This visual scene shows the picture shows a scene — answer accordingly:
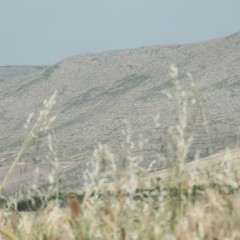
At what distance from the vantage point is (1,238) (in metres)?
3.12

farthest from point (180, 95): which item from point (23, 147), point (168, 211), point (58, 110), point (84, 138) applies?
point (58, 110)

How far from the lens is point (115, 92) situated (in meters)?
92.0

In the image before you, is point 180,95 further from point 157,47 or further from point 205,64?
point 157,47

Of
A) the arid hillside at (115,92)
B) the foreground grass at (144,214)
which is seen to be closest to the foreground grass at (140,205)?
the foreground grass at (144,214)

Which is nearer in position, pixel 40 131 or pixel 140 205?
pixel 40 131

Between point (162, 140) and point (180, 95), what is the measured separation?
21 cm

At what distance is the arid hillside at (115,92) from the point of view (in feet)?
211

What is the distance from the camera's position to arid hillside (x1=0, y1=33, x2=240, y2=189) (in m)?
64.2

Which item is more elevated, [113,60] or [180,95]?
[113,60]

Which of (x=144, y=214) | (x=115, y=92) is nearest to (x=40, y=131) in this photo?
(x=144, y=214)

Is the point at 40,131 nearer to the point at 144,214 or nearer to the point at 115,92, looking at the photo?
the point at 144,214

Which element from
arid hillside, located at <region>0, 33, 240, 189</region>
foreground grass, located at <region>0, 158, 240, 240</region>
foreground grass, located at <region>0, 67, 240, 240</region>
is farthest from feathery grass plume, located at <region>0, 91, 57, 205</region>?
arid hillside, located at <region>0, 33, 240, 189</region>

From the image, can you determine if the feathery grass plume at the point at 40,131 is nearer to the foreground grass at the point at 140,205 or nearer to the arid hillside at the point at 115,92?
the foreground grass at the point at 140,205

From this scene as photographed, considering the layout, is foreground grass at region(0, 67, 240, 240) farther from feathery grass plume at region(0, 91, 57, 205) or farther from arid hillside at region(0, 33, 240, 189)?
arid hillside at region(0, 33, 240, 189)
